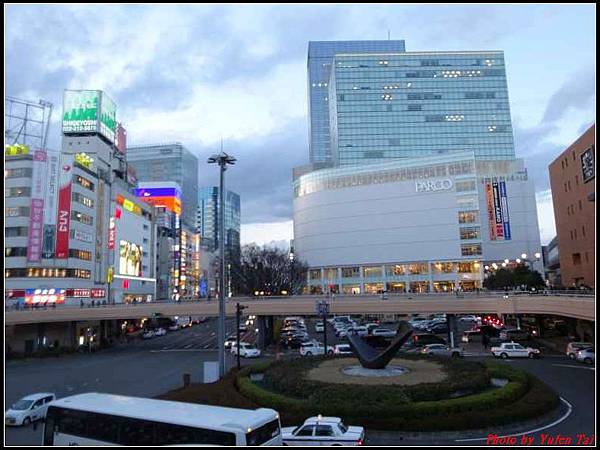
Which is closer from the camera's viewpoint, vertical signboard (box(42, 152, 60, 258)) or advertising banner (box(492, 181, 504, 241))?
vertical signboard (box(42, 152, 60, 258))

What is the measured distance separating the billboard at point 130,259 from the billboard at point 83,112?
70.2 ft

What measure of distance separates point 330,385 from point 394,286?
269ft

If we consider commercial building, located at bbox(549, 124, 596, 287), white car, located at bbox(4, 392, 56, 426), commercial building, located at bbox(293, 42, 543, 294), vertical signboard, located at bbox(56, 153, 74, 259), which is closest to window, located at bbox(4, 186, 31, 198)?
vertical signboard, located at bbox(56, 153, 74, 259)

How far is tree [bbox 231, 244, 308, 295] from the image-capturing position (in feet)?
269

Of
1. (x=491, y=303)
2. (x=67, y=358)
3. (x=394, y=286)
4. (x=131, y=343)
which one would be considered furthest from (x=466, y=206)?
(x=67, y=358)

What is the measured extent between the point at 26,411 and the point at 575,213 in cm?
5623

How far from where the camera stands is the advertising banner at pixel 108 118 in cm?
8481

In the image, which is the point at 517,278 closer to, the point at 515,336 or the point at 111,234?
the point at 515,336

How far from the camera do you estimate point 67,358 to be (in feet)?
163

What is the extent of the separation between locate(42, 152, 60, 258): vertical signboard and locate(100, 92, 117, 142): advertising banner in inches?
916

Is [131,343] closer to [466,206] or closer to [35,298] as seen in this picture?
[35,298]

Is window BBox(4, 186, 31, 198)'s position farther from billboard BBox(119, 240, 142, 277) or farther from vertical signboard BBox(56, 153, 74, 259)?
billboard BBox(119, 240, 142, 277)

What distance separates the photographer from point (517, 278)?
6197 centimetres

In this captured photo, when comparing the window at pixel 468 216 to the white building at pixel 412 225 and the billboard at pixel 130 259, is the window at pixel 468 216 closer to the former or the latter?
the white building at pixel 412 225
